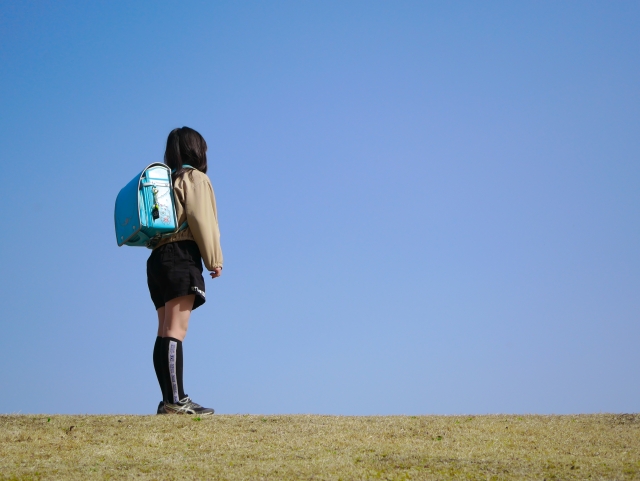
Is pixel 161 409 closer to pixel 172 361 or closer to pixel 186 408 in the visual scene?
pixel 186 408

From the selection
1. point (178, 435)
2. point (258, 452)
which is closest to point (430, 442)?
point (258, 452)

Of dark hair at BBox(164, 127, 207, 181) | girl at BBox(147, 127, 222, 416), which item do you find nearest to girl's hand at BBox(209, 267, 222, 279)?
girl at BBox(147, 127, 222, 416)

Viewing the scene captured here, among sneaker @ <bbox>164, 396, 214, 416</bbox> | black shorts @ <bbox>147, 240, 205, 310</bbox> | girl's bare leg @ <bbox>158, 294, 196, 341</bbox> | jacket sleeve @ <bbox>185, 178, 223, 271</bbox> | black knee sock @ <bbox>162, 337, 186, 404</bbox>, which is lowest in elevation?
sneaker @ <bbox>164, 396, 214, 416</bbox>

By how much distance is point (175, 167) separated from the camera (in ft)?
30.8

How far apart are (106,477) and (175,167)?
13.4 feet

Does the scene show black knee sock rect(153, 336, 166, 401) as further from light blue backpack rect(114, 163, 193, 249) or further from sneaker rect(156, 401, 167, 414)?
light blue backpack rect(114, 163, 193, 249)

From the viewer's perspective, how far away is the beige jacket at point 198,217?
29.3 ft

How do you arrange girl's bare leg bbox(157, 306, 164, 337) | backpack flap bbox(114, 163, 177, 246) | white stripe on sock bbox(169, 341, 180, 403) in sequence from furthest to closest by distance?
girl's bare leg bbox(157, 306, 164, 337), white stripe on sock bbox(169, 341, 180, 403), backpack flap bbox(114, 163, 177, 246)

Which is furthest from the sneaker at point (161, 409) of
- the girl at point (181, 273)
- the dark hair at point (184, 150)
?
the dark hair at point (184, 150)

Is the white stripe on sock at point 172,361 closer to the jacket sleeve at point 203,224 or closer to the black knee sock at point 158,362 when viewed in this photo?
the black knee sock at point 158,362

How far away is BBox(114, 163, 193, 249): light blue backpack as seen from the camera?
344 inches

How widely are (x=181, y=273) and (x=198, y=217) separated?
69 centimetres

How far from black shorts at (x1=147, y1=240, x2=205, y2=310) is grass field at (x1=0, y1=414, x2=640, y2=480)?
4.73 feet

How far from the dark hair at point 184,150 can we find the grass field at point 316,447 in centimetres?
311
